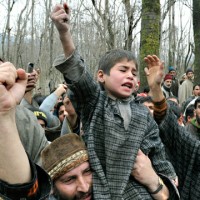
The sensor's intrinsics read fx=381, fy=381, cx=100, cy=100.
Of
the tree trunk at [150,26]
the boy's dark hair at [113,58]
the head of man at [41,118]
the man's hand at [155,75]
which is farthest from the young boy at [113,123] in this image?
the tree trunk at [150,26]

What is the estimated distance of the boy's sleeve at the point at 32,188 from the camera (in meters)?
1.32

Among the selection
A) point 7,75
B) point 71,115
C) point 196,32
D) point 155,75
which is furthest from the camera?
point 196,32

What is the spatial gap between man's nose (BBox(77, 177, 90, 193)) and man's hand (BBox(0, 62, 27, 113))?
2.83 feet

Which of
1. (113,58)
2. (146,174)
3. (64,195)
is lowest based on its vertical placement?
(64,195)

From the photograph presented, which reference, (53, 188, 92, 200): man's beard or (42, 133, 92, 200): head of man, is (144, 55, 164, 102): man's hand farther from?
(53, 188, 92, 200): man's beard

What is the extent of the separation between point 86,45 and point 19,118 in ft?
117

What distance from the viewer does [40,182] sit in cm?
146

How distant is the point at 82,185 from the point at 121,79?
2.01 ft

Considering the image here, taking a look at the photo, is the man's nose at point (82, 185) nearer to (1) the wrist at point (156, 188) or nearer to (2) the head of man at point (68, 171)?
(2) the head of man at point (68, 171)

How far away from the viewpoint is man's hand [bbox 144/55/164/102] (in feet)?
7.64

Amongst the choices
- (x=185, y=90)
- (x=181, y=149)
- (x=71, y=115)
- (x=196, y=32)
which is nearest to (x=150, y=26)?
(x=71, y=115)

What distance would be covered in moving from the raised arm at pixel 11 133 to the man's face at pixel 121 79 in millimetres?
821

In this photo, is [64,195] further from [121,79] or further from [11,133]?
[11,133]

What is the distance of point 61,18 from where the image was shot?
1.87m
